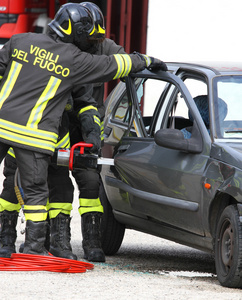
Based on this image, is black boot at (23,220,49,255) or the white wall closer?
black boot at (23,220,49,255)

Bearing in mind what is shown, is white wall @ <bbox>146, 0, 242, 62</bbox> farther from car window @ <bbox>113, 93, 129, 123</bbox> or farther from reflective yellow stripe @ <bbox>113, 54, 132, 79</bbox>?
reflective yellow stripe @ <bbox>113, 54, 132, 79</bbox>

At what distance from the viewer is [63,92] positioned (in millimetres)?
6117

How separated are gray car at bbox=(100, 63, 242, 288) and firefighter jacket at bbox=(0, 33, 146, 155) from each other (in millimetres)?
727

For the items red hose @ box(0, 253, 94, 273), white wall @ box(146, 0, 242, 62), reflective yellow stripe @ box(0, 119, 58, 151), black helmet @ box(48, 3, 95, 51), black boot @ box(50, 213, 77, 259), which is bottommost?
red hose @ box(0, 253, 94, 273)

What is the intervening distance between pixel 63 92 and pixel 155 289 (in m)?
1.59

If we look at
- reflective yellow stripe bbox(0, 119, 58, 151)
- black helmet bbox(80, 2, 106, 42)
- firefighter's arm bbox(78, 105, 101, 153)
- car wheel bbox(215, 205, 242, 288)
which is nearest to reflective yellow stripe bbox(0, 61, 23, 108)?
reflective yellow stripe bbox(0, 119, 58, 151)

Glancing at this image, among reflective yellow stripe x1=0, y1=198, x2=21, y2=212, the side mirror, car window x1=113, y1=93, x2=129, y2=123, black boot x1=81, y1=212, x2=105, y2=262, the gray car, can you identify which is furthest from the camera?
car window x1=113, y1=93, x2=129, y2=123

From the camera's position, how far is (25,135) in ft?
19.9

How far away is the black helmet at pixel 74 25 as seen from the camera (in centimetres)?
619

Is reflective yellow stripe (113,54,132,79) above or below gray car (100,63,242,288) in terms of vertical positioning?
above

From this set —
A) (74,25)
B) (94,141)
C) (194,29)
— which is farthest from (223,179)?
(194,29)

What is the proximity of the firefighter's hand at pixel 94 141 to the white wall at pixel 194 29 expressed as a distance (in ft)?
28.9

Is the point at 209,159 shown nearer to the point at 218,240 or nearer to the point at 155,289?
the point at 218,240

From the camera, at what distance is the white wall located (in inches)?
598
